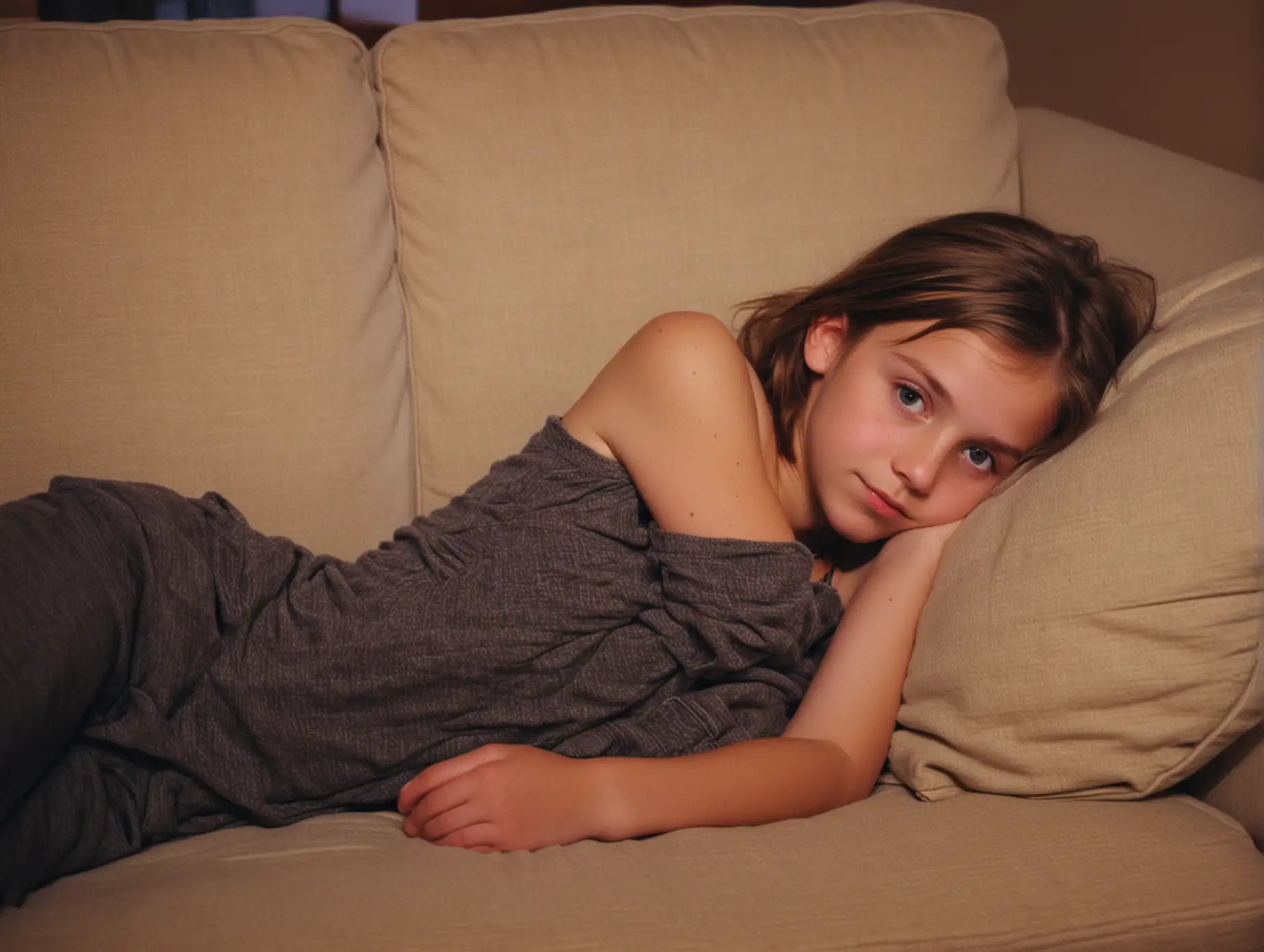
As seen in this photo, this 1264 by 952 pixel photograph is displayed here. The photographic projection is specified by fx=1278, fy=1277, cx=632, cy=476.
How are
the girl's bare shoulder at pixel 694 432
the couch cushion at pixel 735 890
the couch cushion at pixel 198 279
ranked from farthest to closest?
the couch cushion at pixel 198 279, the girl's bare shoulder at pixel 694 432, the couch cushion at pixel 735 890

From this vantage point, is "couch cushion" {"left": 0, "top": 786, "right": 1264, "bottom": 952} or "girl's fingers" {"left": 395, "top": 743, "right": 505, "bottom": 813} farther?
"girl's fingers" {"left": 395, "top": 743, "right": 505, "bottom": 813}

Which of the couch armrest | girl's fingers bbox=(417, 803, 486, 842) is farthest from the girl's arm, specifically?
the couch armrest

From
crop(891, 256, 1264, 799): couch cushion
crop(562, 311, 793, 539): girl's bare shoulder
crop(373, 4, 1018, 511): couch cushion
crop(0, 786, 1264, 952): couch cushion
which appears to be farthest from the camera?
crop(373, 4, 1018, 511): couch cushion

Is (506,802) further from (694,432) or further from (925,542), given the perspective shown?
(925,542)

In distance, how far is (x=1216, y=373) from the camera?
105 cm

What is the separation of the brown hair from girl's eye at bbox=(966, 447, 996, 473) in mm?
36

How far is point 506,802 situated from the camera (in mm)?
1012

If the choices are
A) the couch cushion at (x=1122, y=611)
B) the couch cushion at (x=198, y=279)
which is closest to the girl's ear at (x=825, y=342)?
the couch cushion at (x=1122, y=611)

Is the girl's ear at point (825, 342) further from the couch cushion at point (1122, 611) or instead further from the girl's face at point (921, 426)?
the couch cushion at point (1122, 611)

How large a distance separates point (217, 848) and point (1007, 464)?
0.79 m

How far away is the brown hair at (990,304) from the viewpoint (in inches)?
47.3

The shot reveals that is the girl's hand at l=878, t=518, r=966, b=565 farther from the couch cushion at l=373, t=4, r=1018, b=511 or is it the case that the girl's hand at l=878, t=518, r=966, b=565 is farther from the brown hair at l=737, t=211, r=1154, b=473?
the couch cushion at l=373, t=4, r=1018, b=511

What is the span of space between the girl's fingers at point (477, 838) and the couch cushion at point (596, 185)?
1.60ft

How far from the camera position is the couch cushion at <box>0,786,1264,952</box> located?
2.81ft
